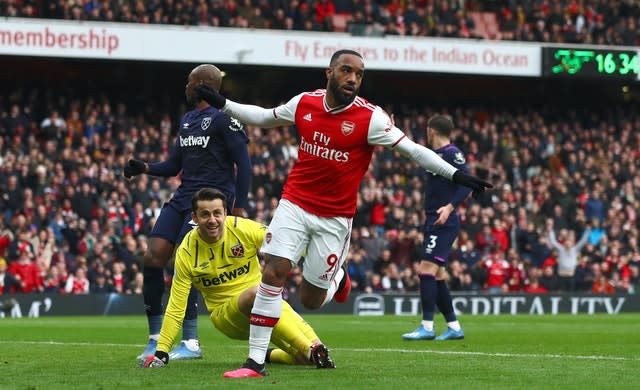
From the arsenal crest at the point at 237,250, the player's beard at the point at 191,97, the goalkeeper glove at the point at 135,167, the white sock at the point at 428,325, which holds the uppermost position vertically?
the player's beard at the point at 191,97

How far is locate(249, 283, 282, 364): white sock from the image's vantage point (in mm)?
8445

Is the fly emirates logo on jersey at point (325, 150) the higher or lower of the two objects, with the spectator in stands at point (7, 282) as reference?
higher

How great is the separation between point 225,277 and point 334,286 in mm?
829

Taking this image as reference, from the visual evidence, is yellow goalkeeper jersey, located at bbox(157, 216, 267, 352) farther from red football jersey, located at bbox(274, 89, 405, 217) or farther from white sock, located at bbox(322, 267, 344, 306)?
red football jersey, located at bbox(274, 89, 405, 217)

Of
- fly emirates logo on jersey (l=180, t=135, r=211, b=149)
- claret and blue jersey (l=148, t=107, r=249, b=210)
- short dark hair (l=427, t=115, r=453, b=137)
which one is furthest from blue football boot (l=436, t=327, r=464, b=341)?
fly emirates logo on jersey (l=180, t=135, r=211, b=149)

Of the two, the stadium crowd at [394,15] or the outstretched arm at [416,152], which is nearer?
the outstretched arm at [416,152]

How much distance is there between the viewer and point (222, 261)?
929cm

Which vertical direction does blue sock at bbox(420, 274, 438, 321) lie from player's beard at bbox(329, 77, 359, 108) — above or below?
below

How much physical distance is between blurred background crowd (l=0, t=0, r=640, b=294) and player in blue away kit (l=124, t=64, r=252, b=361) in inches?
488

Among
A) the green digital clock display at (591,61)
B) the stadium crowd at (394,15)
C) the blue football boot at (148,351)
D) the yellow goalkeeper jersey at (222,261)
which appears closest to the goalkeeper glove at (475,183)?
the yellow goalkeeper jersey at (222,261)

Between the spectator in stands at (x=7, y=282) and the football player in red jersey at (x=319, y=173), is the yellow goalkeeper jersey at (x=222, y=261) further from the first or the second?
the spectator in stands at (x=7, y=282)

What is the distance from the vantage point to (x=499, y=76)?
3322 centimetres

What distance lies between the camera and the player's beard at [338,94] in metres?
8.44

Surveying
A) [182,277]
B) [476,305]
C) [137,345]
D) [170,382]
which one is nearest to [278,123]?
[182,277]
